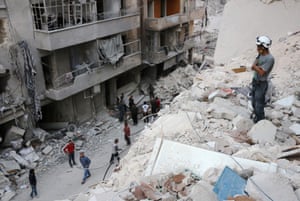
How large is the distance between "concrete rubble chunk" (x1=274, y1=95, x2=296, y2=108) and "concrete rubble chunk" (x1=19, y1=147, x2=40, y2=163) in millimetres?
10118

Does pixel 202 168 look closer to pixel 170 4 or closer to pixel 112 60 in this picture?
pixel 112 60

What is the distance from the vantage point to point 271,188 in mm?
3266

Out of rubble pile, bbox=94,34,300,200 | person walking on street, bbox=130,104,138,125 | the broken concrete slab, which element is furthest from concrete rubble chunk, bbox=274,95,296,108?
person walking on street, bbox=130,104,138,125

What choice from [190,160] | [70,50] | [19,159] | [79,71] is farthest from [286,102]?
[70,50]

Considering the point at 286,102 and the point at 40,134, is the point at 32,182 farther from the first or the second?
the point at 286,102

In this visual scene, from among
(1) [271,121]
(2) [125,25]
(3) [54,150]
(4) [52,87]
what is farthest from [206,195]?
(2) [125,25]

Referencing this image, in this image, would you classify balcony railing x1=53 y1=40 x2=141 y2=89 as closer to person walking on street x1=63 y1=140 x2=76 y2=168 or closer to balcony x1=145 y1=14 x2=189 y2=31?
balcony x1=145 y1=14 x2=189 y2=31

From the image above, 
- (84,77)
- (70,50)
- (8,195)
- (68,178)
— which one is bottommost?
(68,178)

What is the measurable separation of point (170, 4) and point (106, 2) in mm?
6399

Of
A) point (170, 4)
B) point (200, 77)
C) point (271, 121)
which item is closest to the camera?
point (271, 121)

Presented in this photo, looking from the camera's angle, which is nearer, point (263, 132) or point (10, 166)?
point (263, 132)

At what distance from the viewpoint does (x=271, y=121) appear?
542cm

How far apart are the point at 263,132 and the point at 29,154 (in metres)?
10.7

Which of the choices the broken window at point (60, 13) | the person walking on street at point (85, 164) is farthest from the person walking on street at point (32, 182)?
the broken window at point (60, 13)
